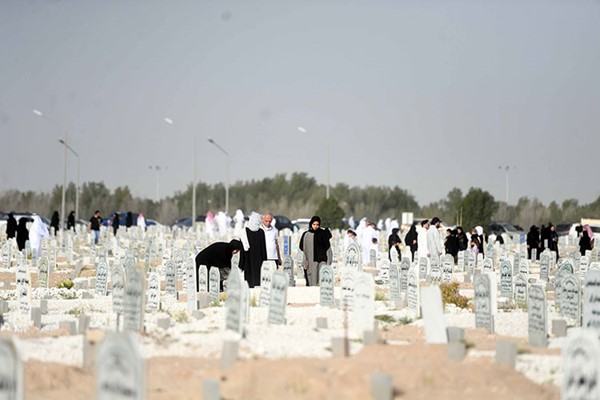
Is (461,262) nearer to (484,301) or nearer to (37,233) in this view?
(37,233)

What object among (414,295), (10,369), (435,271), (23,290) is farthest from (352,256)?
(10,369)

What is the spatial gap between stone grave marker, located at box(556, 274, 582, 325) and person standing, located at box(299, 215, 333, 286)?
580 cm

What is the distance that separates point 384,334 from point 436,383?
4.72 metres

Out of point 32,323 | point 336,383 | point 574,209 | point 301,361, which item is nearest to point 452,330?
point 301,361

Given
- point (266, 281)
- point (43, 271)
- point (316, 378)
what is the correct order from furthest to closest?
point (43, 271) < point (266, 281) < point (316, 378)

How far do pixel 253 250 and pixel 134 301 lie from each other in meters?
7.42

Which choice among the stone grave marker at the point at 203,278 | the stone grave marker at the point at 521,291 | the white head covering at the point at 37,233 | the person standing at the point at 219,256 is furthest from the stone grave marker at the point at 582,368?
the white head covering at the point at 37,233

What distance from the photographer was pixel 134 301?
536 inches

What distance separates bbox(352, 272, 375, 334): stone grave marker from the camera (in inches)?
571

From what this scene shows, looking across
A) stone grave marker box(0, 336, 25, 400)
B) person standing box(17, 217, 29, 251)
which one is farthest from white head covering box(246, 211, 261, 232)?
person standing box(17, 217, 29, 251)

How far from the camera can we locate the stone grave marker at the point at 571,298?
1634 centimetres

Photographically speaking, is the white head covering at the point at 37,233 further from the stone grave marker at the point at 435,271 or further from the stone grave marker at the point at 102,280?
the stone grave marker at the point at 435,271

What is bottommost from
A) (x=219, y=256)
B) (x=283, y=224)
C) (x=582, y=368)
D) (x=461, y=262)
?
(x=582, y=368)

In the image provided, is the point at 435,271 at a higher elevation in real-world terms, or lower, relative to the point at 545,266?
lower
